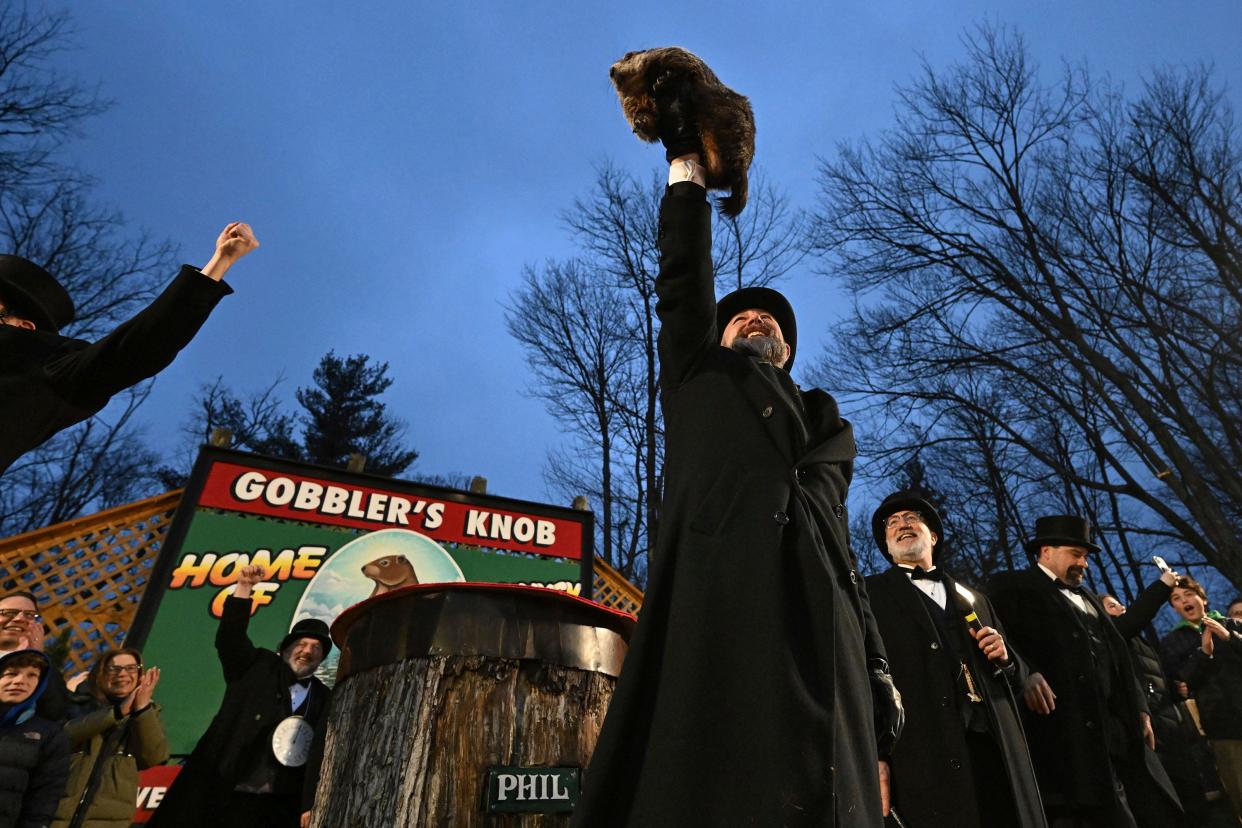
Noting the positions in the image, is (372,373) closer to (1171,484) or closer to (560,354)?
(560,354)

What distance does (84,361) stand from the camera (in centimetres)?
217

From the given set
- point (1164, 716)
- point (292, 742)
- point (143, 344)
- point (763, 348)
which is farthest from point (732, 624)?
point (1164, 716)

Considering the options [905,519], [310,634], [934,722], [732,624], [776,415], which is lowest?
[732,624]

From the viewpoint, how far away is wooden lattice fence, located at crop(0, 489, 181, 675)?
744 centimetres

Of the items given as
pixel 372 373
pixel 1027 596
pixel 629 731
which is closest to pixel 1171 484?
pixel 1027 596

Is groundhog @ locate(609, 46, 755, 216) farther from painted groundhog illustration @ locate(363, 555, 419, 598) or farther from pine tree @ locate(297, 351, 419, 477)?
pine tree @ locate(297, 351, 419, 477)

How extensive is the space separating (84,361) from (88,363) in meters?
0.02

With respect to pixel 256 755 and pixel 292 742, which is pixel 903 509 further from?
pixel 256 755

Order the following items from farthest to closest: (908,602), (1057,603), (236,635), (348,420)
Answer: (348,420)
(236,635)
(1057,603)
(908,602)

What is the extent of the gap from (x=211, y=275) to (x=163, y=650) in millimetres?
6547

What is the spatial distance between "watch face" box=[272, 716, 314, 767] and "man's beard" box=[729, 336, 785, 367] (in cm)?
406

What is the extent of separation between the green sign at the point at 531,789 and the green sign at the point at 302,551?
17.2ft

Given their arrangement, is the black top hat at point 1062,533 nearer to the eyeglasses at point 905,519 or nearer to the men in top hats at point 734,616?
the eyeglasses at point 905,519

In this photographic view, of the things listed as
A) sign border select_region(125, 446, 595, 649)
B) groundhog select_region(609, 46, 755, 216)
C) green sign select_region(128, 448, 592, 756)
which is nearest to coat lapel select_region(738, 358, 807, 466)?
groundhog select_region(609, 46, 755, 216)
